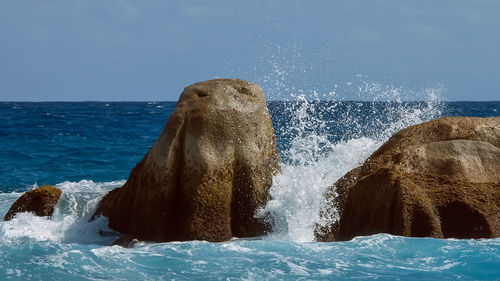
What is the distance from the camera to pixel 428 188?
6355mm

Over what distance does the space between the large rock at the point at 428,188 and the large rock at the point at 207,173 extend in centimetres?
86

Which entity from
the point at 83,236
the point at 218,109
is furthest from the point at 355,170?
the point at 83,236

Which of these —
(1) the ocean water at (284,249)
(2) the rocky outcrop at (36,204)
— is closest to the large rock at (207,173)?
(1) the ocean water at (284,249)

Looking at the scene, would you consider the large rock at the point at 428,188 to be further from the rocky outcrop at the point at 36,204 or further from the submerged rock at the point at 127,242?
the rocky outcrop at the point at 36,204

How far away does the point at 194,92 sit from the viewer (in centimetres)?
716

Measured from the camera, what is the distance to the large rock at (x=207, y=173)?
6633 mm

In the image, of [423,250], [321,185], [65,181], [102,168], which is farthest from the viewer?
[102,168]

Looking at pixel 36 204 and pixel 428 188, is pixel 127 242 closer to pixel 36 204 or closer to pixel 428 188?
pixel 36 204

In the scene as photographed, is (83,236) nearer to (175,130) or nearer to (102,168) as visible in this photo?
(175,130)

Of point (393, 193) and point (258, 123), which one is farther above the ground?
point (258, 123)

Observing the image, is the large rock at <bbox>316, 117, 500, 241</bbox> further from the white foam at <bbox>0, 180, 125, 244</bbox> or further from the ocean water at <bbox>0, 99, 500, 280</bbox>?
the white foam at <bbox>0, 180, 125, 244</bbox>

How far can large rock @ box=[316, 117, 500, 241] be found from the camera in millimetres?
6227

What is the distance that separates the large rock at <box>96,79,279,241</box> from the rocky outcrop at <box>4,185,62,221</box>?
5.47 feet

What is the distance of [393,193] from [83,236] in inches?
143
